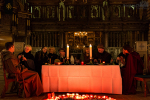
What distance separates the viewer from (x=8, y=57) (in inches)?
160

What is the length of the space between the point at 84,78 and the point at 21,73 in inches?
64.3

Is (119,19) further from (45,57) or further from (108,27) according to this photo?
(45,57)

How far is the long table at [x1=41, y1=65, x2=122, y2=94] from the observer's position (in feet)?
14.6

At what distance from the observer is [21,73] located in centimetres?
417

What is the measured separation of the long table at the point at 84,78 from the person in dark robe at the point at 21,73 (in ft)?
1.04

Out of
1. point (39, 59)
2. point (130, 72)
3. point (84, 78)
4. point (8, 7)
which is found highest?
point (8, 7)

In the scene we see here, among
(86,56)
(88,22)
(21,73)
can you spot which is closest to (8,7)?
(88,22)

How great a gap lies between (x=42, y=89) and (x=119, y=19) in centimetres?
850

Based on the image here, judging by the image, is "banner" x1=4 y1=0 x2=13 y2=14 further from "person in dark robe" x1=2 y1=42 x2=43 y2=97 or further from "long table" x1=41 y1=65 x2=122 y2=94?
"long table" x1=41 y1=65 x2=122 y2=94

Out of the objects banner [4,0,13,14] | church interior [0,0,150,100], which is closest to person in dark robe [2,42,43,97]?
banner [4,0,13,14]

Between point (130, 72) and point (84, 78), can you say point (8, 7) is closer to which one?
point (84, 78)

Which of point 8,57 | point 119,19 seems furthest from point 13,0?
point 119,19

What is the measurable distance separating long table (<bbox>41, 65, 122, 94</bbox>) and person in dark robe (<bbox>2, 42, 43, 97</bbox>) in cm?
32

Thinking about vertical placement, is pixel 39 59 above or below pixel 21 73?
above
